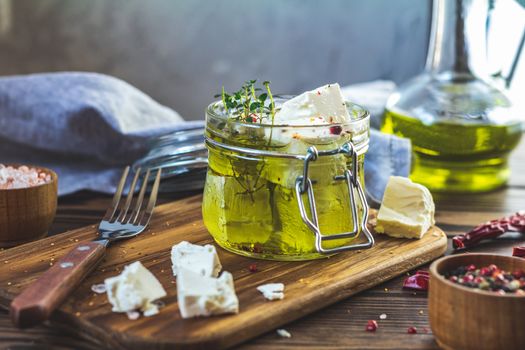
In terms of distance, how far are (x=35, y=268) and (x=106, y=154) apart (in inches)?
24.3

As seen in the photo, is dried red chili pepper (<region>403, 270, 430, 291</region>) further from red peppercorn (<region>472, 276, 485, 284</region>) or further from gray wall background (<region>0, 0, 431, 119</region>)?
gray wall background (<region>0, 0, 431, 119</region>)

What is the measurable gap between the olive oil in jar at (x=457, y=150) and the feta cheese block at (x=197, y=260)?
2.42 ft

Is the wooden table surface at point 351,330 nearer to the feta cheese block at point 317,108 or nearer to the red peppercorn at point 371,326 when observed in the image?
the red peppercorn at point 371,326

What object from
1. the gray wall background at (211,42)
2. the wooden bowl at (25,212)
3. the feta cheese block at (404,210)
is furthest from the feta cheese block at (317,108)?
the gray wall background at (211,42)

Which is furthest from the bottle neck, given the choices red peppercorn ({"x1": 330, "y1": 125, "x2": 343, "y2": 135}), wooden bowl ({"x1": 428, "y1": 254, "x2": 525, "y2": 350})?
wooden bowl ({"x1": 428, "y1": 254, "x2": 525, "y2": 350})

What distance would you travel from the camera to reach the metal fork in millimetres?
936

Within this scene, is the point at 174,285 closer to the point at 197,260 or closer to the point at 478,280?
the point at 197,260

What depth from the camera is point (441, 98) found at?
169 centimetres

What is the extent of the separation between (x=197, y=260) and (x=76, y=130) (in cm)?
78

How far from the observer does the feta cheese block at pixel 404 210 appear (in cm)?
131

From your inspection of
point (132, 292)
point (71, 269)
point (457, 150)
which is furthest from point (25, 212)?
point (457, 150)

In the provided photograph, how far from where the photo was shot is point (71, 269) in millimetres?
1057

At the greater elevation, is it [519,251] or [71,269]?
[71,269]

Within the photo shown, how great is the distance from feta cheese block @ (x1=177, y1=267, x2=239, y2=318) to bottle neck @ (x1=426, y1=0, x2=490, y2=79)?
0.93m
